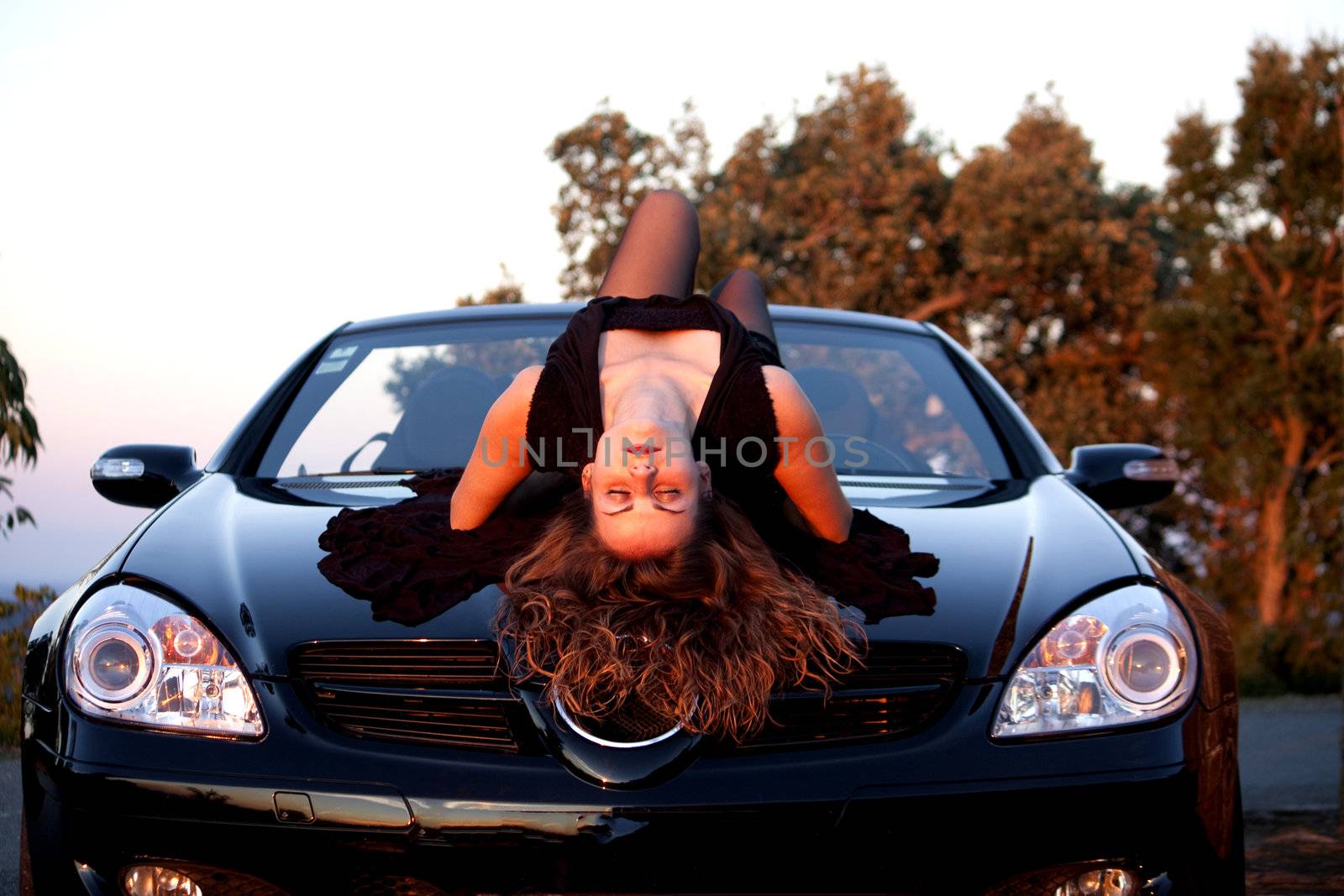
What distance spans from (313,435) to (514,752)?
175 cm

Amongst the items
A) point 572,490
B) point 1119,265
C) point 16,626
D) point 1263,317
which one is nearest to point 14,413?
point 16,626

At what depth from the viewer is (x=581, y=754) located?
195cm

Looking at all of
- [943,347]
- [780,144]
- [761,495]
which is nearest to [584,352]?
[761,495]

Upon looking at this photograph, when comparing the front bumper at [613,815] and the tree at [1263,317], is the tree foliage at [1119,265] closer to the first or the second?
the tree at [1263,317]

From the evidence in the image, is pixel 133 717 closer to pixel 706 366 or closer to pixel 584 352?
pixel 584 352

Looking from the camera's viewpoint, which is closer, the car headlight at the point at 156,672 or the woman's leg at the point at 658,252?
the car headlight at the point at 156,672

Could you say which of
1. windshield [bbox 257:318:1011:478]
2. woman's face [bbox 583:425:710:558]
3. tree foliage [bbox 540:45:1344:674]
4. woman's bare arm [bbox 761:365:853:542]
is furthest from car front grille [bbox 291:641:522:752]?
tree foliage [bbox 540:45:1344:674]

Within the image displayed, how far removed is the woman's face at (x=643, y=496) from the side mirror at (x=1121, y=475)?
53.8 inches

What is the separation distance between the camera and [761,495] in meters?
2.71

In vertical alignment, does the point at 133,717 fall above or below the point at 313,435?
below

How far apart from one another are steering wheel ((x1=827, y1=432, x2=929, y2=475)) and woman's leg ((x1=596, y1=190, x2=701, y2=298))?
0.62m

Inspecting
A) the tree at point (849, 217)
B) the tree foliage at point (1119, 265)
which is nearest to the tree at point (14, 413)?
the tree foliage at point (1119, 265)

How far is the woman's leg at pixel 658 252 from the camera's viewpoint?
3.73 metres

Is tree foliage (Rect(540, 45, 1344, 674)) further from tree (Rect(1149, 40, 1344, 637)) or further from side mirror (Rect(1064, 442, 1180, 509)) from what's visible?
side mirror (Rect(1064, 442, 1180, 509))
